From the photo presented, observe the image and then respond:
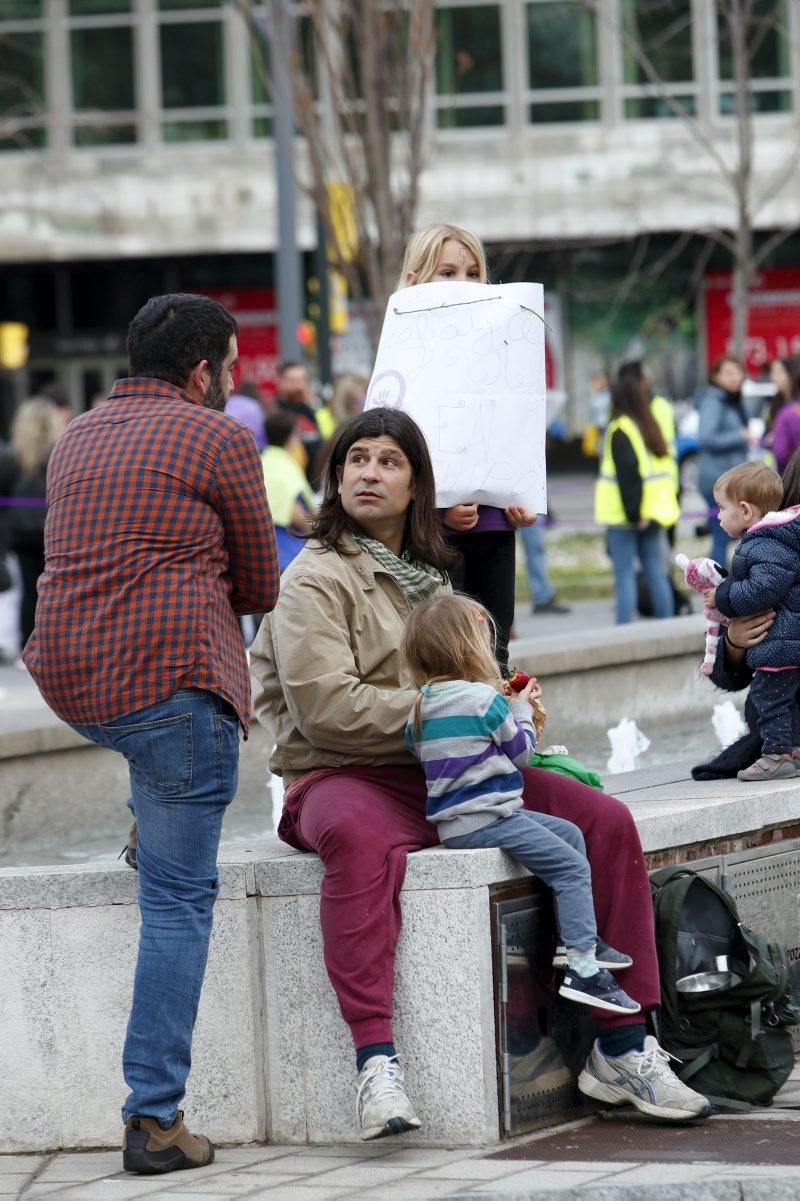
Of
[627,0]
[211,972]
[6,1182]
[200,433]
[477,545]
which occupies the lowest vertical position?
[6,1182]

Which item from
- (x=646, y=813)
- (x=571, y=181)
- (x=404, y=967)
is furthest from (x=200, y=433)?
(x=571, y=181)

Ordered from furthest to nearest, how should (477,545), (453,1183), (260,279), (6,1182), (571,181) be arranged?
(260,279), (571,181), (477,545), (6,1182), (453,1183)

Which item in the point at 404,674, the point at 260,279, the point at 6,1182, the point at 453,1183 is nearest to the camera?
the point at 453,1183

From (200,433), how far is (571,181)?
34556mm

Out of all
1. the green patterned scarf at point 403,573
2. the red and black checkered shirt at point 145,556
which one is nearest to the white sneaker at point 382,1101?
the red and black checkered shirt at point 145,556

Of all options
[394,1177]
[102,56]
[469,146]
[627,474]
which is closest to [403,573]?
[394,1177]

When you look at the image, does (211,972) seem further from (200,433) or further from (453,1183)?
(200,433)

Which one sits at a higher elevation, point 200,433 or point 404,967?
point 200,433

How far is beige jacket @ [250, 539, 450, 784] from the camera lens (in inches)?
195

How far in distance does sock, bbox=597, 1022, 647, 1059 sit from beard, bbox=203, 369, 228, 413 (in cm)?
180

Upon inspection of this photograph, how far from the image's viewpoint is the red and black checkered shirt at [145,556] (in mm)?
4555

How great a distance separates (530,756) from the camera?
16.4 ft

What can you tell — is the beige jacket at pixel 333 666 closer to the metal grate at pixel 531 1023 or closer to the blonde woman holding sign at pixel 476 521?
the metal grate at pixel 531 1023

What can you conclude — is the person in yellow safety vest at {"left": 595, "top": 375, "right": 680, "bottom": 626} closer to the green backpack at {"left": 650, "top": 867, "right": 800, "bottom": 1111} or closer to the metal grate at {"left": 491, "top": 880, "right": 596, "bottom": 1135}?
the green backpack at {"left": 650, "top": 867, "right": 800, "bottom": 1111}
